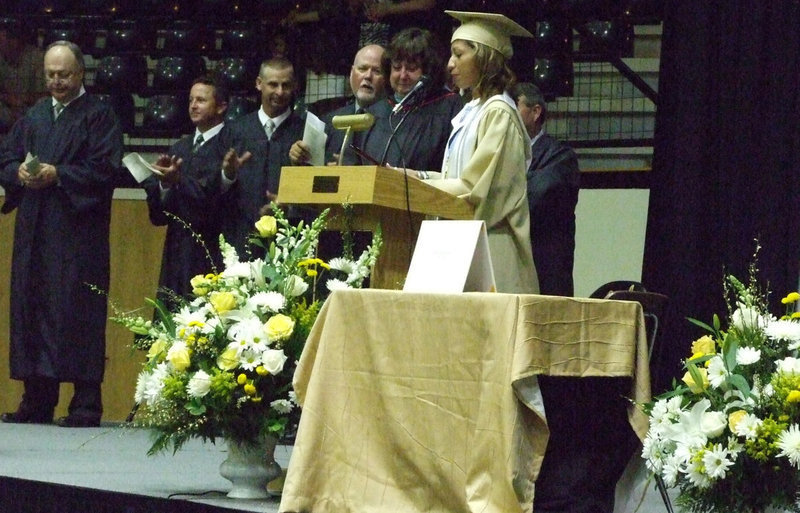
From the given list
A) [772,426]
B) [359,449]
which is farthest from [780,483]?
[359,449]

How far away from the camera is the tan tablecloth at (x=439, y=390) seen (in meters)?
3.45

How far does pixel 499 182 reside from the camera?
14.8 feet

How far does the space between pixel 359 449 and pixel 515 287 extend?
3.56ft

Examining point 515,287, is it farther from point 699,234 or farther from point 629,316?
point 699,234

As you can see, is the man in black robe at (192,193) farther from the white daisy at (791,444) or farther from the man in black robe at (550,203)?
the white daisy at (791,444)

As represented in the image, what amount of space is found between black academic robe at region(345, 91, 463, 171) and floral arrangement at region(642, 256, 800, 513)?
7.41 ft

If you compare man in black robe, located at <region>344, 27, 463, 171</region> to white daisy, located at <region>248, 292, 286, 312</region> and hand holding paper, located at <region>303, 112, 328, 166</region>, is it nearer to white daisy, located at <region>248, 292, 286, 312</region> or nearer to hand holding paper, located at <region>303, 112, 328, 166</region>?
hand holding paper, located at <region>303, 112, 328, 166</region>

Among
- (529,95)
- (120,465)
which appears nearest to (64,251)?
(120,465)

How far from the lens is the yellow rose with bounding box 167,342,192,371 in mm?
4055

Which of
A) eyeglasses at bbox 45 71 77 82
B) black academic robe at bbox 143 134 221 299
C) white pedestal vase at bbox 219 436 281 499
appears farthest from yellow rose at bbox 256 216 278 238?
eyeglasses at bbox 45 71 77 82

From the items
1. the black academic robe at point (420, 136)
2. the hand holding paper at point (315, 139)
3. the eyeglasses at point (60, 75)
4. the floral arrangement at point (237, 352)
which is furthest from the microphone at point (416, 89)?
the eyeglasses at point (60, 75)

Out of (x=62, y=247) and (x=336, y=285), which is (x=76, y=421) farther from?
(x=336, y=285)

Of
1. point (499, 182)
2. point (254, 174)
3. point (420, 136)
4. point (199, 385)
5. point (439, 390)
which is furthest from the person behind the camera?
point (254, 174)

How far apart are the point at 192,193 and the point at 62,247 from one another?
76 centimetres
